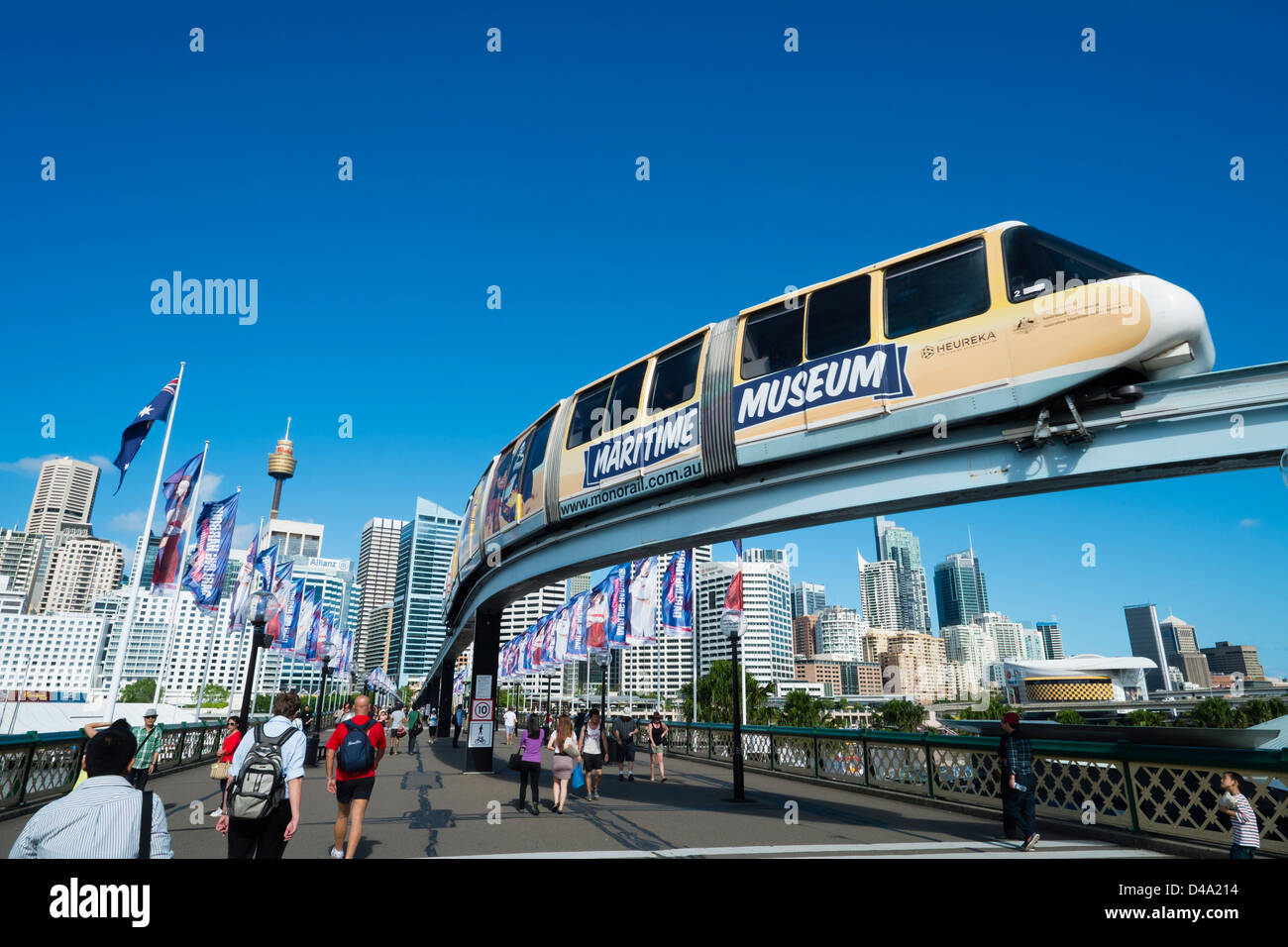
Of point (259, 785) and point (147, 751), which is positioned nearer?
point (259, 785)

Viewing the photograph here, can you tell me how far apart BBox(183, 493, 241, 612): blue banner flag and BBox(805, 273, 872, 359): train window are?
1881 cm

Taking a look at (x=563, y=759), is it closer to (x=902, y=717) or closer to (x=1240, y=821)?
(x=1240, y=821)

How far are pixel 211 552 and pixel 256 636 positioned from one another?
4.73 meters

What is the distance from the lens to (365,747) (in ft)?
28.1

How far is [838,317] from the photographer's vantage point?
10648 mm

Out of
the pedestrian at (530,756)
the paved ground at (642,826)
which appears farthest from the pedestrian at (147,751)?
the pedestrian at (530,756)

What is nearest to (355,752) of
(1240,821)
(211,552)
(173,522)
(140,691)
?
(1240,821)

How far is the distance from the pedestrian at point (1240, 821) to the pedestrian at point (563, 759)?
9.63 metres

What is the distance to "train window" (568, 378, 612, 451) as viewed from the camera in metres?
15.1

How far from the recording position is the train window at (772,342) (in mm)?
11195

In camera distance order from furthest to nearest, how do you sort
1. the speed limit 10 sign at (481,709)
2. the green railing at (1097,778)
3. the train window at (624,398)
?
the speed limit 10 sign at (481,709) < the train window at (624,398) < the green railing at (1097,778)
